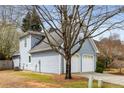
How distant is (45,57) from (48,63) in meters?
0.56

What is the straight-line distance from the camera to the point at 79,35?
12.2 m

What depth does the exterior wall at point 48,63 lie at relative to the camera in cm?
1444

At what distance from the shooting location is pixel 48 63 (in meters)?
14.9

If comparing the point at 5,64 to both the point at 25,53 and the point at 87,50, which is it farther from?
the point at 87,50

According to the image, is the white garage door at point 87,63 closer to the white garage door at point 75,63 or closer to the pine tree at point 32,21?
the white garage door at point 75,63

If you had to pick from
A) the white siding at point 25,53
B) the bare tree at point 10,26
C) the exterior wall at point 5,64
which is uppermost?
the bare tree at point 10,26

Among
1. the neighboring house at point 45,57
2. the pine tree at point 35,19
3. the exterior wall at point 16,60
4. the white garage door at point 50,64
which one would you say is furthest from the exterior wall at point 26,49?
the pine tree at point 35,19

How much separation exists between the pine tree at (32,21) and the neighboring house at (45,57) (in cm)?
70

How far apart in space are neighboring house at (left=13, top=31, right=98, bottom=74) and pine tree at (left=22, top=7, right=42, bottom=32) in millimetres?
705

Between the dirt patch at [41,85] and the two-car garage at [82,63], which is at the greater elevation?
the two-car garage at [82,63]

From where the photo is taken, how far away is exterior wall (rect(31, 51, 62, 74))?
1444 centimetres

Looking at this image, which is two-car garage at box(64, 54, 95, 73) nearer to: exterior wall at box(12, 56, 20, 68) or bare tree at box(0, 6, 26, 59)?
bare tree at box(0, 6, 26, 59)

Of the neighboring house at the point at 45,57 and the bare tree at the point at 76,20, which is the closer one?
the bare tree at the point at 76,20

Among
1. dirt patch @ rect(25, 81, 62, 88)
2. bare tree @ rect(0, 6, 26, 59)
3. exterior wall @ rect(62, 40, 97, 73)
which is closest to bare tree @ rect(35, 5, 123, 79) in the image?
bare tree @ rect(0, 6, 26, 59)
